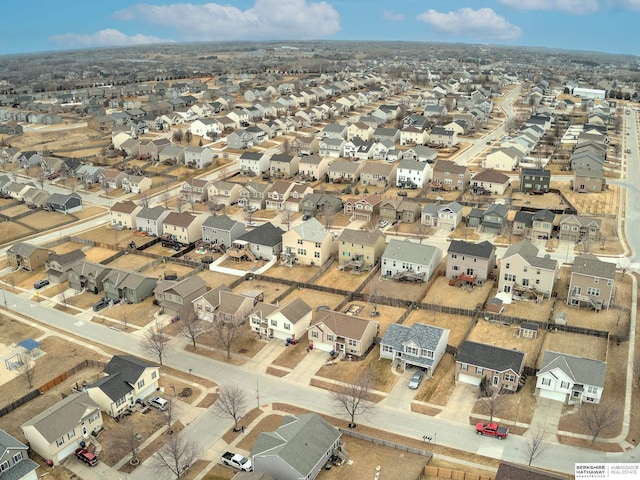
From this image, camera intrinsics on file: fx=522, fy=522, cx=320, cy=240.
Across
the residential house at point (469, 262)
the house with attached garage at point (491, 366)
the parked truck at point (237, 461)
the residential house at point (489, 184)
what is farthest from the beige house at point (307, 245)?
the residential house at point (489, 184)

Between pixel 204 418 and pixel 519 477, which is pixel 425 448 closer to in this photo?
pixel 519 477

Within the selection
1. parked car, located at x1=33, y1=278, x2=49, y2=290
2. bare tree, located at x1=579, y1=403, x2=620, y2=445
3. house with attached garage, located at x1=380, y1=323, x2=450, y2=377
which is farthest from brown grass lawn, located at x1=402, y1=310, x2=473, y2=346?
parked car, located at x1=33, y1=278, x2=49, y2=290

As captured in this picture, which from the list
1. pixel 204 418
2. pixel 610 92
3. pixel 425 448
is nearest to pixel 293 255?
pixel 204 418

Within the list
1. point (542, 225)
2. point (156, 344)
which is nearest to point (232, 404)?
point (156, 344)

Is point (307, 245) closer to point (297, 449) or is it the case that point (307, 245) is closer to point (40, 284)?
point (40, 284)

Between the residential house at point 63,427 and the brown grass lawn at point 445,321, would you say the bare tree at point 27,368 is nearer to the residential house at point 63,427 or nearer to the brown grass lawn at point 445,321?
the residential house at point 63,427

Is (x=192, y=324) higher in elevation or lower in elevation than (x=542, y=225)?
lower
